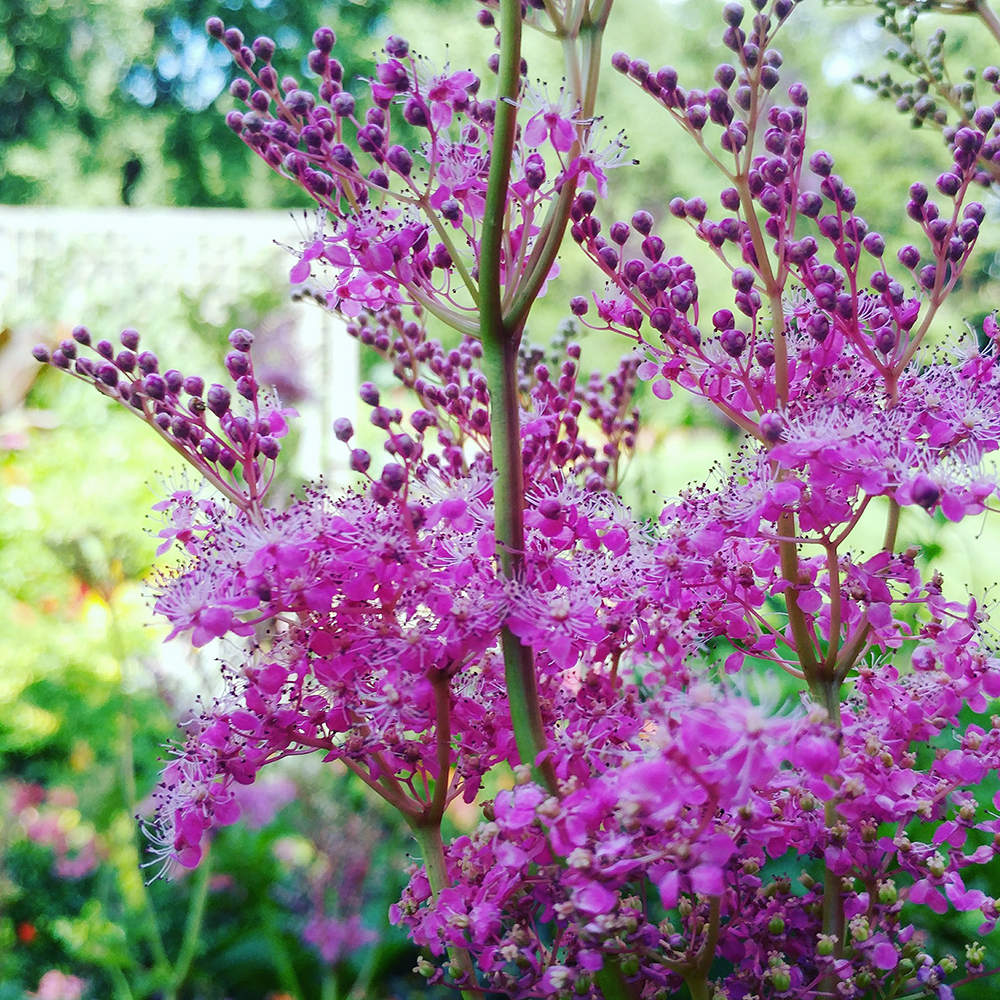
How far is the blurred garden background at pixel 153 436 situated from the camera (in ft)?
5.53

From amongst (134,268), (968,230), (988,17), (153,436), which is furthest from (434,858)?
(134,268)

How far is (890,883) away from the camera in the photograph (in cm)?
48

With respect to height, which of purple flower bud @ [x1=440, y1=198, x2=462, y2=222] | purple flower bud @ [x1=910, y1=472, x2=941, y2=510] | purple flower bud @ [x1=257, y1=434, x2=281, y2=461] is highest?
purple flower bud @ [x1=440, y1=198, x2=462, y2=222]

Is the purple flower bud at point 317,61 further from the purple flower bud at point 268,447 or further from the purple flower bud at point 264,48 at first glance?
the purple flower bud at point 268,447

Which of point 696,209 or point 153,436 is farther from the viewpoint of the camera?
point 153,436

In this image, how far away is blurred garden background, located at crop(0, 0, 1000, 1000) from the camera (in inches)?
66.3

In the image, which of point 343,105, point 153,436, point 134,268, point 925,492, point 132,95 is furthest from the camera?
point 132,95

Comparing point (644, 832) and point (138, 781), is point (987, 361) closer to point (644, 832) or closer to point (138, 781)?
point (644, 832)

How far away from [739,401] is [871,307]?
104 mm

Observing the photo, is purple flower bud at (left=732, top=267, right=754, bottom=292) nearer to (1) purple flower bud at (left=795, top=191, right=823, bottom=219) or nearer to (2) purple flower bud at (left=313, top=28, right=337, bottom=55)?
(1) purple flower bud at (left=795, top=191, right=823, bottom=219)

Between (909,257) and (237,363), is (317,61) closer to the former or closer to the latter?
(237,363)

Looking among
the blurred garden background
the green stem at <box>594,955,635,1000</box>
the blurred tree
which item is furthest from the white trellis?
the blurred tree

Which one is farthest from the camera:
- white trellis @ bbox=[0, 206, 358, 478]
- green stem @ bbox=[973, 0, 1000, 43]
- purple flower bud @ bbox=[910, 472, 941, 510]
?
white trellis @ bbox=[0, 206, 358, 478]

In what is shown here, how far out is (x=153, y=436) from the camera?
4457mm
